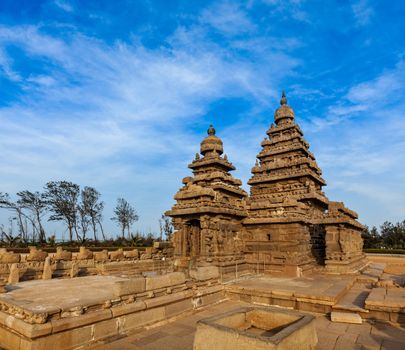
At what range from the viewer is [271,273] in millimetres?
13367

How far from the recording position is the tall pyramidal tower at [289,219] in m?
13.3

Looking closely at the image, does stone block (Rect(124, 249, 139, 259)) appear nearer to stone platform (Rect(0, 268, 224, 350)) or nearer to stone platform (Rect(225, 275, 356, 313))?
stone platform (Rect(225, 275, 356, 313))

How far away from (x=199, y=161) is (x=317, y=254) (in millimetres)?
10236

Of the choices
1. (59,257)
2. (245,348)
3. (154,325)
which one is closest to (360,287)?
(154,325)

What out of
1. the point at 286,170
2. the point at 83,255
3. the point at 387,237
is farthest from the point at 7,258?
the point at 387,237

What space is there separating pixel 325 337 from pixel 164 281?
3985mm

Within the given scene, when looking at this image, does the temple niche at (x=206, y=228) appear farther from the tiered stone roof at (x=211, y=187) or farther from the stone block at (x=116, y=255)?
the stone block at (x=116, y=255)

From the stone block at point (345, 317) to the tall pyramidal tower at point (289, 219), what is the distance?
17.9 feet

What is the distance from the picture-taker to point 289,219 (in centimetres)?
1316

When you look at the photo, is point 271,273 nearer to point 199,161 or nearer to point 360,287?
point 360,287

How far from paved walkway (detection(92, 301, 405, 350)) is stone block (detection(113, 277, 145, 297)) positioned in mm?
883

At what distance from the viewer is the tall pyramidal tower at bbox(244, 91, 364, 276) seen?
43.5ft

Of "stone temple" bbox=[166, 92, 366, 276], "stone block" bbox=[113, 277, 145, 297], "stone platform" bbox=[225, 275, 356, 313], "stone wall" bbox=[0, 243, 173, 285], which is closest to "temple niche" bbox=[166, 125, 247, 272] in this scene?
"stone temple" bbox=[166, 92, 366, 276]

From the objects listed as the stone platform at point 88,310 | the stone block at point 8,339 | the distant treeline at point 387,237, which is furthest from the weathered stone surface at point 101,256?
the distant treeline at point 387,237
